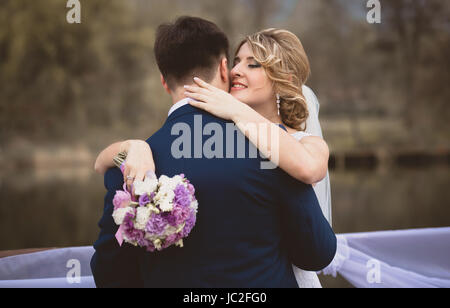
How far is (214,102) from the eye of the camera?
1252 millimetres

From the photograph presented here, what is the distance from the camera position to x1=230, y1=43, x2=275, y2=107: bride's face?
66.8 inches

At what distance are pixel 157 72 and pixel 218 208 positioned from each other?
18.1 metres

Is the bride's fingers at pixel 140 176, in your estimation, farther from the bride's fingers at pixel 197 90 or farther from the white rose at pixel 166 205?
the bride's fingers at pixel 197 90

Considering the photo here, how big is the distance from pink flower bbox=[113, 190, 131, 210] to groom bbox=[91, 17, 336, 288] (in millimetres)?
109

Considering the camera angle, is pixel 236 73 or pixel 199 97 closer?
pixel 199 97

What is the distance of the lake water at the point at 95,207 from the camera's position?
7516mm

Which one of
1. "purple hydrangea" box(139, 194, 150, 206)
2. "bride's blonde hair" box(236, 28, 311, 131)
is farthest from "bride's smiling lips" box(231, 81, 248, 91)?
"purple hydrangea" box(139, 194, 150, 206)

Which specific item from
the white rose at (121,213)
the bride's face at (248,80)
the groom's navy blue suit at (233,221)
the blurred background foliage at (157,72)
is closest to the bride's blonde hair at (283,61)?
the bride's face at (248,80)

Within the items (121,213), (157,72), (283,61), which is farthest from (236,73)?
(157,72)

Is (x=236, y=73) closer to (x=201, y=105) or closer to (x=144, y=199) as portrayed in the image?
(x=201, y=105)

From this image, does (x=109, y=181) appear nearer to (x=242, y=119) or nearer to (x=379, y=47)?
(x=242, y=119)

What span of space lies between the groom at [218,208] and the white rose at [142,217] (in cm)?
14

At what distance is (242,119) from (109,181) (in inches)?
16.9

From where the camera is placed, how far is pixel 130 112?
61.1ft
